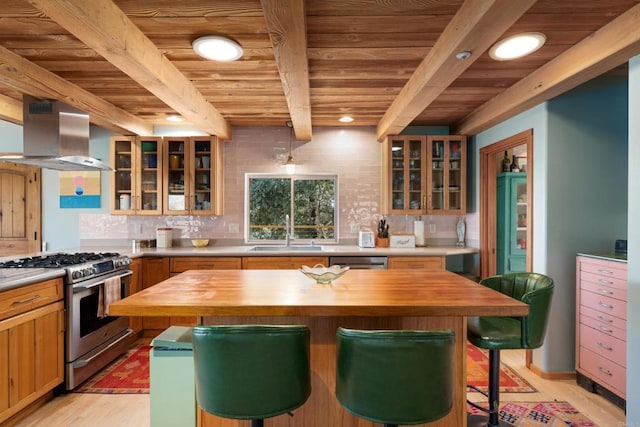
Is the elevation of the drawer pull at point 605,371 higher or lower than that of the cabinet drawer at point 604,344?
lower

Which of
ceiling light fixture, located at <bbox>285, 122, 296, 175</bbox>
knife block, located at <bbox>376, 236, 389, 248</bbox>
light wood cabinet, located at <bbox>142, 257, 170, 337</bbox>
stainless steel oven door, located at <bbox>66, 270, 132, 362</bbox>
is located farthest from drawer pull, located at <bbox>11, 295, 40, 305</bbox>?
knife block, located at <bbox>376, 236, 389, 248</bbox>

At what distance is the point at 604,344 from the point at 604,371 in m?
0.19

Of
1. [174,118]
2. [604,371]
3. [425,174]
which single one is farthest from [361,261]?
[174,118]

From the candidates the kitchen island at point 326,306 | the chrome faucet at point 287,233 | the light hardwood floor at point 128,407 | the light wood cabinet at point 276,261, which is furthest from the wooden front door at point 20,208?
the kitchen island at point 326,306

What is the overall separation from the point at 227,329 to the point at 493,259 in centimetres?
346

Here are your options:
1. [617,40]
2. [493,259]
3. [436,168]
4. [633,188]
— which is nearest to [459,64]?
[617,40]

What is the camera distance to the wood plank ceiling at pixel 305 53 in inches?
68.9

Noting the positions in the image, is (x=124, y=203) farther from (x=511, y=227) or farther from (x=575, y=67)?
(x=511, y=227)

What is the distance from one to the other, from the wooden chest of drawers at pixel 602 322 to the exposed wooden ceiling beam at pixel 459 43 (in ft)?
5.73

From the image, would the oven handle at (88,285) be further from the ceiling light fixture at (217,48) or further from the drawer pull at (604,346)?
the drawer pull at (604,346)

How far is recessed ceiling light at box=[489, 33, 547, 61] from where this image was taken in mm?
2078

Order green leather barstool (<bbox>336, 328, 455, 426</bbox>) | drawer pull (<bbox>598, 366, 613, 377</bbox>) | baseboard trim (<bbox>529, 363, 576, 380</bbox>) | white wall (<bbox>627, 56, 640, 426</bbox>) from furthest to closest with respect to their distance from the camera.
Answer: baseboard trim (<bbox>529, 363, 576, 380</bbox>) < drawer pull (<bbox>598, 366, 613, 377</bbox>) < white wall (<bbox>627, 56, 640, 426</bbox>) < green leather barstool (<bbox>336, 328, 455, 426</bbox>)

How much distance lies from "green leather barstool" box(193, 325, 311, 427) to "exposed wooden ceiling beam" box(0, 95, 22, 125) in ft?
10.9

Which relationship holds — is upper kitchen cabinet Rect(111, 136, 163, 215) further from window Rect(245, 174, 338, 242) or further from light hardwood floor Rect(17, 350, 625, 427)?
light hardwood floor Rect(17, 350, 625, 427)
